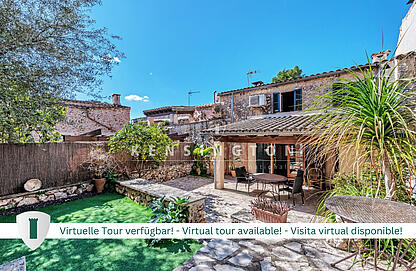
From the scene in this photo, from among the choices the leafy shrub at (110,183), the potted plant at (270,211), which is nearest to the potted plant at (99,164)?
the leafy shrub at (110,183)

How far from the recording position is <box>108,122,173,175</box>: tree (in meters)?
8.29

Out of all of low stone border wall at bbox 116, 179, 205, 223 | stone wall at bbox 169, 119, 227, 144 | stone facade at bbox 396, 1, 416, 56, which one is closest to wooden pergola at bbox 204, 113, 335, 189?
stone wall at bbox 169, 119, 227, 144

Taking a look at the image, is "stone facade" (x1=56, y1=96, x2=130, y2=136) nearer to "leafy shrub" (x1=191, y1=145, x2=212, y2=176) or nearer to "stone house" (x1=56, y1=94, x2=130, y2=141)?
"stone house" (x1=56, y1=94, x2=130, y2=141)

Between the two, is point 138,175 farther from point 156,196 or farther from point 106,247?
point 106,247

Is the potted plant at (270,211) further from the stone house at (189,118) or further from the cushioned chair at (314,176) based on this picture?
the stone house at (189,118)

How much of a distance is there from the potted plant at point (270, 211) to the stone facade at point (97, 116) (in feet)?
48.3

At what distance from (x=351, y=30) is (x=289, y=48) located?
4.78 metres

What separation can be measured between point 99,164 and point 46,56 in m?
4.69

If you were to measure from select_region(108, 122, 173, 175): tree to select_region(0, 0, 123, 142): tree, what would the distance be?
96.9 inches

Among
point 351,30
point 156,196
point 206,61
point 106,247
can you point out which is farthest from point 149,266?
point 206,61

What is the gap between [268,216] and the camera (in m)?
4.33

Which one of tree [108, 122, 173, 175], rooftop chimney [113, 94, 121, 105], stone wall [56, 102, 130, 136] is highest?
rooftop chimney [113, 94, 121, 105]

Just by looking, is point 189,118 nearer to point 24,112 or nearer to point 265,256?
point 24,112

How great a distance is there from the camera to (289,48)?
11.7 metres
